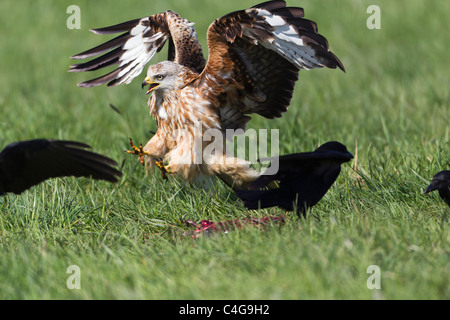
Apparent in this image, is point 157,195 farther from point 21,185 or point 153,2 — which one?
point 153,2

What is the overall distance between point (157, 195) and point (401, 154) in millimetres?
2068

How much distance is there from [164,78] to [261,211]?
1.39m

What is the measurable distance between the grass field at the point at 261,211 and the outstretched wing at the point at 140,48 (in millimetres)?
887

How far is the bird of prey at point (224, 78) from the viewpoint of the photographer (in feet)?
15.8

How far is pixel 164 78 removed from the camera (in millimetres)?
5305

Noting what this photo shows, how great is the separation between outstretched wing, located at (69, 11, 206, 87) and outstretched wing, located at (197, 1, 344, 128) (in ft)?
2.04

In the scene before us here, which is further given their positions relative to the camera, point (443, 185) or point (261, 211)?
point (261, 211)

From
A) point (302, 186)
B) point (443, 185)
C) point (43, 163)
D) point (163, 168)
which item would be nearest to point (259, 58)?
point (163, 168)

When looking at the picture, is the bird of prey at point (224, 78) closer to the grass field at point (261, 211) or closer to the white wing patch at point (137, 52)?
the white wing patch at point (137, 52)

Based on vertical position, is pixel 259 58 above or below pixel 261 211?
above

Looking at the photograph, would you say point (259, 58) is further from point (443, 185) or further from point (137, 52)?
point (443, 185)

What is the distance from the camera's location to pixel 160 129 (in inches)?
214
